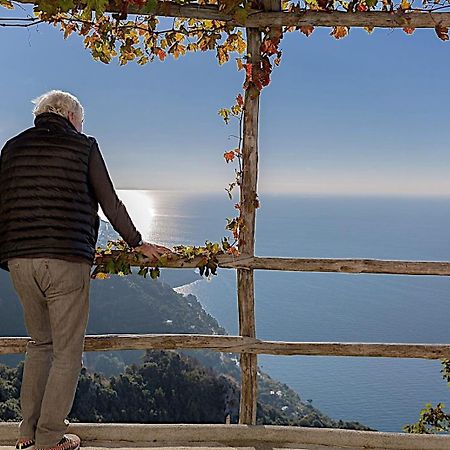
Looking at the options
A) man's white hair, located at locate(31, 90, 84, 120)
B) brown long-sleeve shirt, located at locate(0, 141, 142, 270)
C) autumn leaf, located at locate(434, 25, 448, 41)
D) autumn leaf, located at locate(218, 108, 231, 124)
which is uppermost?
autumn leaf, located at locate(434, 25, 448, 41)

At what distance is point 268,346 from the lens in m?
2.85

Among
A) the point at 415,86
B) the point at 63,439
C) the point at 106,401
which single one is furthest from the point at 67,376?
the point at 415,86

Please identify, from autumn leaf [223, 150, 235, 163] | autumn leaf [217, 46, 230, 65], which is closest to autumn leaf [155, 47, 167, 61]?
autumn leaf [217, 46, 230, 65]

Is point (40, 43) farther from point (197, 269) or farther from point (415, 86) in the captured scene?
point (415, 86)

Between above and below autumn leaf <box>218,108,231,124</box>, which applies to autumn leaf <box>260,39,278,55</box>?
above

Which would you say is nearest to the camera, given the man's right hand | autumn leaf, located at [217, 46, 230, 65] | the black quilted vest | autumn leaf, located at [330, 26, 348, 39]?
the black quilted vest

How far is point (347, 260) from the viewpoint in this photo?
2785 mm

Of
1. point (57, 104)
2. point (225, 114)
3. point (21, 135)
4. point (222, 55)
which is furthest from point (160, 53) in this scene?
point (21, 135)

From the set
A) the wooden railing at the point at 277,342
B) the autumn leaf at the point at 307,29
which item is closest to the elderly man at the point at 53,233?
the wooden railing at the point at 277,342

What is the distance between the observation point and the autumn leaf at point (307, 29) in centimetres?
277

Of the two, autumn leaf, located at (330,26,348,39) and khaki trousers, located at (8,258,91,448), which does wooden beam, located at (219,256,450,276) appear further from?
autumn leaf, located at (330,26,348,39)

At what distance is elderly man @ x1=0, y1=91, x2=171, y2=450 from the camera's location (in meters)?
2.19

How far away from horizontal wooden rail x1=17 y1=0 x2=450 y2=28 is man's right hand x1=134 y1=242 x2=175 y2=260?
1.05 m

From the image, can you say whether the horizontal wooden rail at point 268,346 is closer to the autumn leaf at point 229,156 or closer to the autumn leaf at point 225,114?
the autumn leaf at point 229,156
